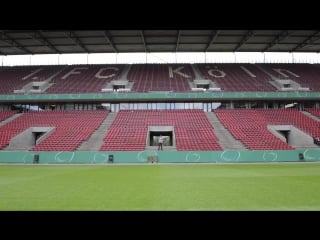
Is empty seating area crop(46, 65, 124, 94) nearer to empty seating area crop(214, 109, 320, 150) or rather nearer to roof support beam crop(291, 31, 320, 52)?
empty seating area crop(214, 109, 320, 150)

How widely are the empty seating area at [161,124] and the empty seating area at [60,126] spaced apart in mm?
2310

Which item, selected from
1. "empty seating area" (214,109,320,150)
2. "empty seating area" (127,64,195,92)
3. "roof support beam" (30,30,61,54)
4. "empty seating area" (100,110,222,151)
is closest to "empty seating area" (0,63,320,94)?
"empty seating area" (127,64,195,92)

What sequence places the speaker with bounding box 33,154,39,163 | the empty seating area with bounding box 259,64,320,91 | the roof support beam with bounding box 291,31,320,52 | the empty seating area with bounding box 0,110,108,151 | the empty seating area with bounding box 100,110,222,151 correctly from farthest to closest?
the empty seating area with bounding box 259,64,320,91
the roof support beam with bounding box 291,31,320,52
the empty seating area with bounding box 0,110,108,151
the empty seating area with bounding box 100,110,222,151
the speaker with bounding box 33,154,39,163

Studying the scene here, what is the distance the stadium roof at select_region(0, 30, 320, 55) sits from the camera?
35.4 metres

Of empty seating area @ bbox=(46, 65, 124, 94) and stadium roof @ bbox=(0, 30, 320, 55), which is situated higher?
stadium roof @ bbox=(0, 30, 320, 55)

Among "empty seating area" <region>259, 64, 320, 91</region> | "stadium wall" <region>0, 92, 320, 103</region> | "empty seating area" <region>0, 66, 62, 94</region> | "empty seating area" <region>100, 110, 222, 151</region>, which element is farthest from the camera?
"empty seating area" <region>259, 64, 320, 91</region>

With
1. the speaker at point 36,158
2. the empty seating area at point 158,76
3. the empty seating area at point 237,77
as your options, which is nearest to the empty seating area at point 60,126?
the speaker at point 36,158

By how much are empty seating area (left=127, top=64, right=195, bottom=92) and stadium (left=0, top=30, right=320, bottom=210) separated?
128mm

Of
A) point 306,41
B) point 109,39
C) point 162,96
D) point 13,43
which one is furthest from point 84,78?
point 306,41

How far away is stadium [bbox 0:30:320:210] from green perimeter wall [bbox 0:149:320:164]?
8cm

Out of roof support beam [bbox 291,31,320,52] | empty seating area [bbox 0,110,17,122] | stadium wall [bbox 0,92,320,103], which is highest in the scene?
roof support beam [bbox 291,31,320,52]

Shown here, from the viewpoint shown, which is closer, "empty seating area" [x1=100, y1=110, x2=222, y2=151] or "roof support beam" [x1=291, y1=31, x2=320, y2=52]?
"empty seating area" [x1=100, y1=110, x2=222, y2=151]
